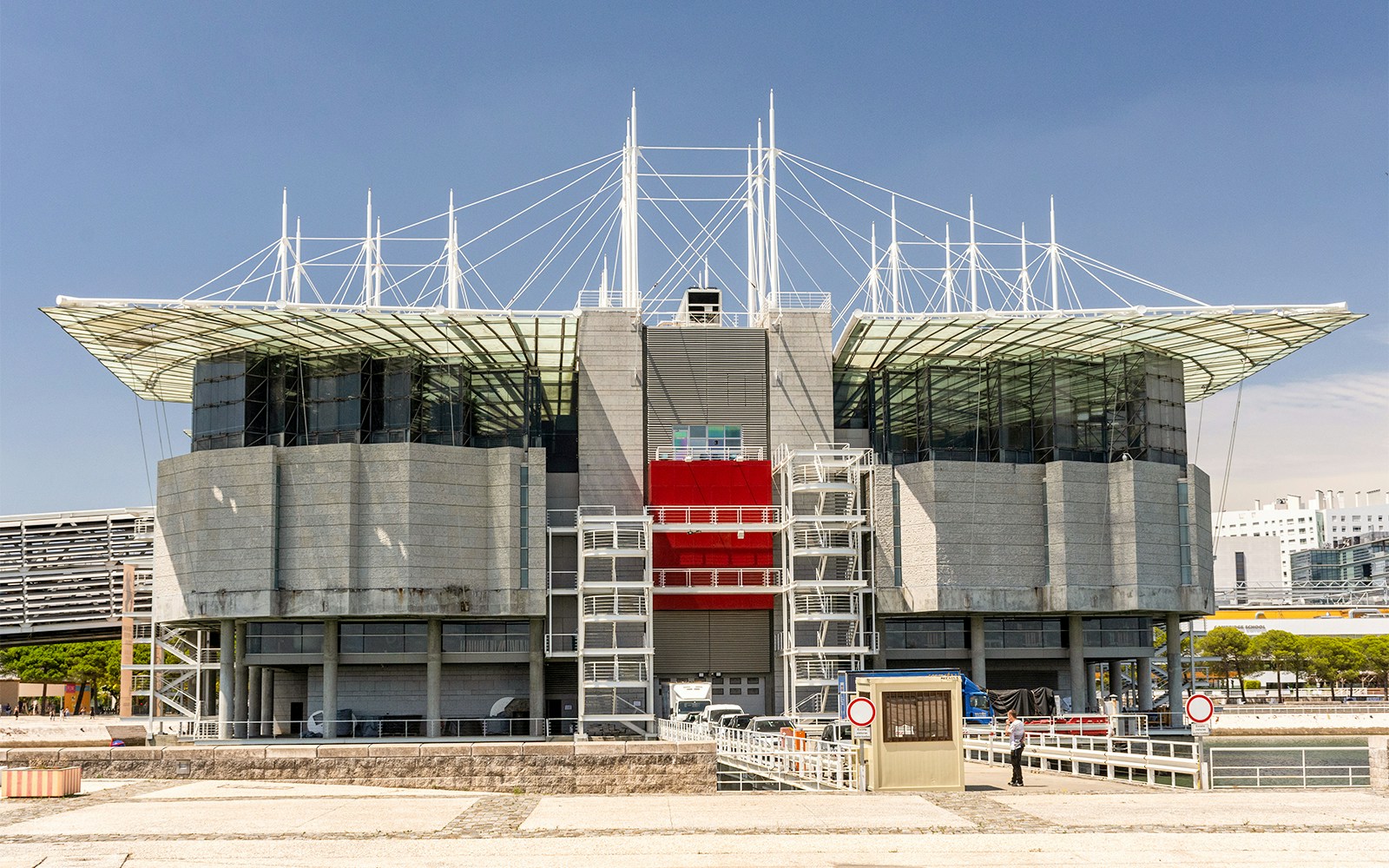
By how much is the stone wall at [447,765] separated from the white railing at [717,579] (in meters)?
41.8

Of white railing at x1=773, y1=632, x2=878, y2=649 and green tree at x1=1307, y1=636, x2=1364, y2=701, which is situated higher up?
Result: white railing at x1=773, y1=632, x2=878, y2=649

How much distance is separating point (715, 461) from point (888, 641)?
15430 millimetres

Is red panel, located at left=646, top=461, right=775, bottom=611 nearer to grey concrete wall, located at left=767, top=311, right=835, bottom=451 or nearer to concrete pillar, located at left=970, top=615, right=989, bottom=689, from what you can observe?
grey concrete wall, located at left=767, top=311, right=835, bottom=451

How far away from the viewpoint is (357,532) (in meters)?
77.6

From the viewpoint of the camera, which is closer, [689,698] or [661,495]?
[689,698]

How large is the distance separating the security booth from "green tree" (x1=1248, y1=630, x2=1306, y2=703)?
437 feet

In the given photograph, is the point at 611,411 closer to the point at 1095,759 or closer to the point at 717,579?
the point at 717,579

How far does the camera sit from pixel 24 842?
2598 cm

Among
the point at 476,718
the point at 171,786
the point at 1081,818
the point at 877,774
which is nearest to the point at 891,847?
the point at 1081,818

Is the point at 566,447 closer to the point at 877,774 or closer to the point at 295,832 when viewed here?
the point at 877,774

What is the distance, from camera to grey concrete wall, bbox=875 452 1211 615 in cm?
8106

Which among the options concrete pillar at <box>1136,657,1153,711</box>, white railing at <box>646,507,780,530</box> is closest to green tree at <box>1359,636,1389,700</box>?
concrete pillar at <box>1136,657,1153,711</box>

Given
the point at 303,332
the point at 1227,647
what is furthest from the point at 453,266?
the point at 1227,647

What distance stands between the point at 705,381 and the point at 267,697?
36.9 metres
